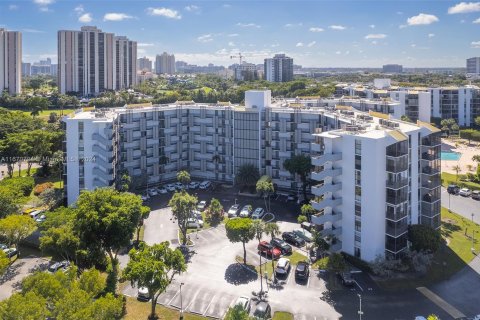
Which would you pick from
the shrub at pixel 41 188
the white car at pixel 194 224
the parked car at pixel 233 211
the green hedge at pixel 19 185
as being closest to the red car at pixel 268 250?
the white car at pixel 194 224

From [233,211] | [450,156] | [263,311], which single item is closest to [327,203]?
[263,311]

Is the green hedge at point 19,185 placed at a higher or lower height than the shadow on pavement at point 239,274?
higher

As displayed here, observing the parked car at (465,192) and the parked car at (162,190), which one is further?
the parked car at (162,190)

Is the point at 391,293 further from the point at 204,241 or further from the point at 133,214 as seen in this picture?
the point at 133,214

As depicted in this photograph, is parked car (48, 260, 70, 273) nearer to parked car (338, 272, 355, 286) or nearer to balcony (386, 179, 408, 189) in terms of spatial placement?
parked car (338, 272, 355, 286)

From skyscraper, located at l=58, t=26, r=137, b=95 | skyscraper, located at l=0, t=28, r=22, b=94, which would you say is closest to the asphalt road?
skyscraper, located at l=58, t=26, r=137, b=95

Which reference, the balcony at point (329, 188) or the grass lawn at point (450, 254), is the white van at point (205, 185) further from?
the grass lawn at point (450, 254)

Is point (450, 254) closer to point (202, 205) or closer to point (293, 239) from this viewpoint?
point (293, 239)
